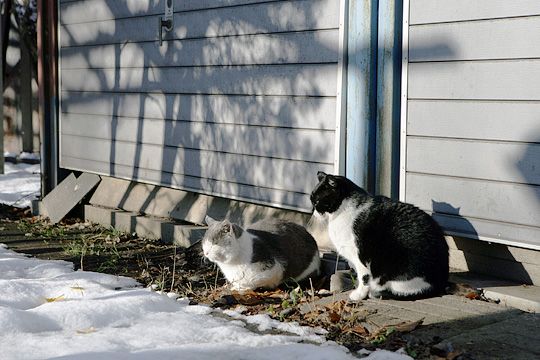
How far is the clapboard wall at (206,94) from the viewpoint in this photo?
698 cm

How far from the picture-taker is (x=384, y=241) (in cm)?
545

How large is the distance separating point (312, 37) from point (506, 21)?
1.84 meters

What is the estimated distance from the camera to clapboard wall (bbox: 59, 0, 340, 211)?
6.98m

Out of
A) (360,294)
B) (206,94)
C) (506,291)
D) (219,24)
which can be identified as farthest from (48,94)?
(506,291)

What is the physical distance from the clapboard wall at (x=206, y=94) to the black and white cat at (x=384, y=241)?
115 centimetres

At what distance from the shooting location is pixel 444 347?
4.41 meters

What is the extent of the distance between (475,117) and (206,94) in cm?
320

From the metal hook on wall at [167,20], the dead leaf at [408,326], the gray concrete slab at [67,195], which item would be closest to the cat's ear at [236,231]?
the dead leaf at [408,326]

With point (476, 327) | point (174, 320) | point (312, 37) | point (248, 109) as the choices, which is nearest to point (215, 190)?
point (248, 109)

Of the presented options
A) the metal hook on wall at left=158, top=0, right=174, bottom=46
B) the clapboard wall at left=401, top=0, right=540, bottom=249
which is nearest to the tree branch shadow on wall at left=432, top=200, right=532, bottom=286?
the clapboard wall at left=401, top=0, right=540, bottom=249

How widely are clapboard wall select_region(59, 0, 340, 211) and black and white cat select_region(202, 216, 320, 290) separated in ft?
2.51

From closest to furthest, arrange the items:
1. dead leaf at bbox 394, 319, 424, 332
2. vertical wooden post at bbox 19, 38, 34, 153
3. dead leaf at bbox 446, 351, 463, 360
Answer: dead leaf at bbox 446, 351, 463, 360 < dead leaf at bbox 394, 319, 424, 332 < vertical wooden post at bbox 19, 38, 34, 153

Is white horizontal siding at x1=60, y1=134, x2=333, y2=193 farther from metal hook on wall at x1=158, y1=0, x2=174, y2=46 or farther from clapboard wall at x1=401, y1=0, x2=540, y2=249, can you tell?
metal hook on wall at x1=158, y1=0, x2=174, y2=46

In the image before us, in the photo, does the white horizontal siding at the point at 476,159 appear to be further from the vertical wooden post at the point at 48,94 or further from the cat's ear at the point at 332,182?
the vertical wooden post at the point at 48,94
